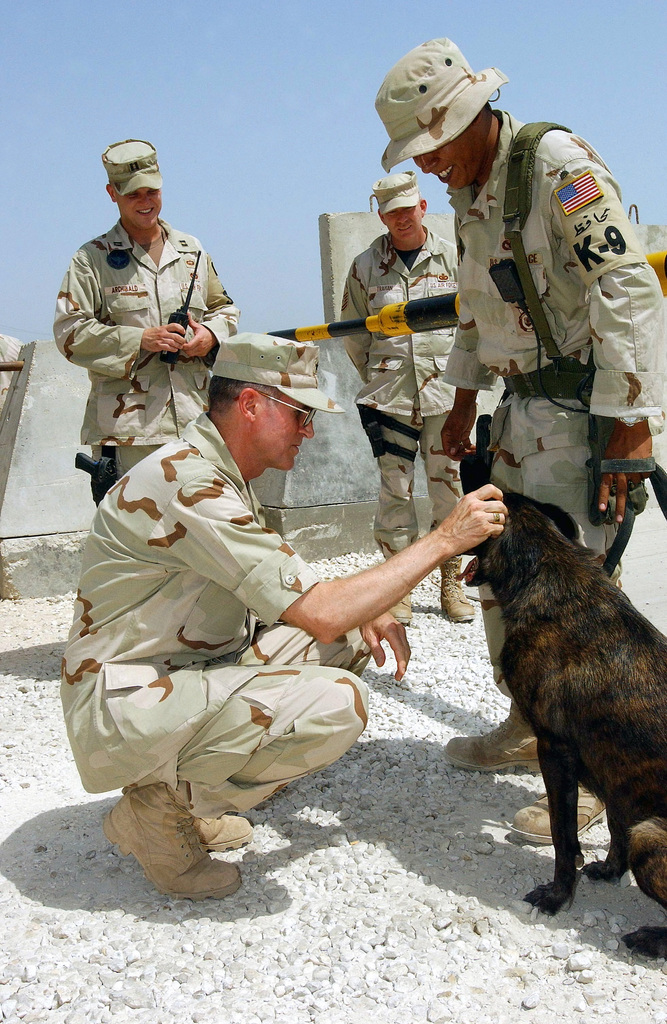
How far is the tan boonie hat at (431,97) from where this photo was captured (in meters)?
2.82

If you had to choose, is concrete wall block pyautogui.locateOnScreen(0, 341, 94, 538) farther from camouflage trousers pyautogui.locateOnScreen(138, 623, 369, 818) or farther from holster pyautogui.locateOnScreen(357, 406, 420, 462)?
camouflage trousers pyautogui.locateOnScreen(138, 623, 369, 818)

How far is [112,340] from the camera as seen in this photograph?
496 cm

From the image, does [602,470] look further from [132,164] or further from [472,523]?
[132,164]

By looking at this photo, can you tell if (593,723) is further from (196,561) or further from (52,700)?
(52,700)

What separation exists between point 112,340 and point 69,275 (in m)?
0.47

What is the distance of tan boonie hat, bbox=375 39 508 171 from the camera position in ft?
9.27

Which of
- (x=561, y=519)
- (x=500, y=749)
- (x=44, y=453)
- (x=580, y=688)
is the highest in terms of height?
(x=44, y=453)

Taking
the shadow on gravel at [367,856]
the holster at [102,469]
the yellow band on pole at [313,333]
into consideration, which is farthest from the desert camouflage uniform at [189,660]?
the yellow band on pole at [313,333]

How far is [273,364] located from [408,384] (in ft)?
9.86

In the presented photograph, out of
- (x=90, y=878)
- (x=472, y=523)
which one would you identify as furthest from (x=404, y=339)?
(x=90, y=878)

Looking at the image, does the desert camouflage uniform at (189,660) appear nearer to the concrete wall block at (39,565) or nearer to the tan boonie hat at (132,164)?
the tan boonie hat at (132,164)

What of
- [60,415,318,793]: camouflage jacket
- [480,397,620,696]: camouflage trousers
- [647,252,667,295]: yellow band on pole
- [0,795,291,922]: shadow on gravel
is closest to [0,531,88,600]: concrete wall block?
[0,795,291,922]: shadow on gravel

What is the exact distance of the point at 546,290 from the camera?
2.91 metres

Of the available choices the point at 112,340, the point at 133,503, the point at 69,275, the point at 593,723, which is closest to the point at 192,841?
the point at 133,503
